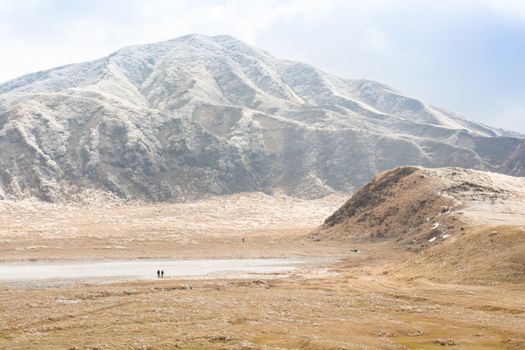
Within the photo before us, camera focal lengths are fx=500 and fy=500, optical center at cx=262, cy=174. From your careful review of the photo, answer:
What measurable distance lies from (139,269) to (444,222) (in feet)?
214

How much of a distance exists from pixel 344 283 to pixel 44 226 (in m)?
109

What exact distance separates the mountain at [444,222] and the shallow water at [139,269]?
1025 inches

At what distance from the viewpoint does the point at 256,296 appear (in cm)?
6197

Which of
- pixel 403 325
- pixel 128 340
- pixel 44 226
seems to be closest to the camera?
pixel 128 340

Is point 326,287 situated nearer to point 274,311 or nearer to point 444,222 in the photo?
point 274,311

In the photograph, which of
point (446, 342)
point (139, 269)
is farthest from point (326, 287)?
point (139, 269)

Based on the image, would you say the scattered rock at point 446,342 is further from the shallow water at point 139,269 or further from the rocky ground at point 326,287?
the shallow water at point 139,269

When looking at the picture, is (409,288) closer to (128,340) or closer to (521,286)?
(521,286)

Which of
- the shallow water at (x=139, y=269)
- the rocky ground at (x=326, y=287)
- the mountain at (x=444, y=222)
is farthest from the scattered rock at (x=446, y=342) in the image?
the shallow water at (x=139, y=269)

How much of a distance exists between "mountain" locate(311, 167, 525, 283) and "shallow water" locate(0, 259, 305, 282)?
26031 millimetres

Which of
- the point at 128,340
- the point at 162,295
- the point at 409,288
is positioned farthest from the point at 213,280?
the point at 128,340

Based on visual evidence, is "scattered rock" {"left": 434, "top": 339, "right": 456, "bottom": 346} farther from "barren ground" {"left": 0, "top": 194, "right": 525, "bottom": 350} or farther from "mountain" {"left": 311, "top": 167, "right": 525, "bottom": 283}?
"mountain" {"left": 311, "top": 167, "right": 525, "bottom": 283}

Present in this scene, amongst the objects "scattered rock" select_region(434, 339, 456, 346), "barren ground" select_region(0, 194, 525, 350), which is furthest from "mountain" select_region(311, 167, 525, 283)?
"scattered rock" select_region(434, 339, 456, 346)

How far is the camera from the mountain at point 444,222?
244 ft
